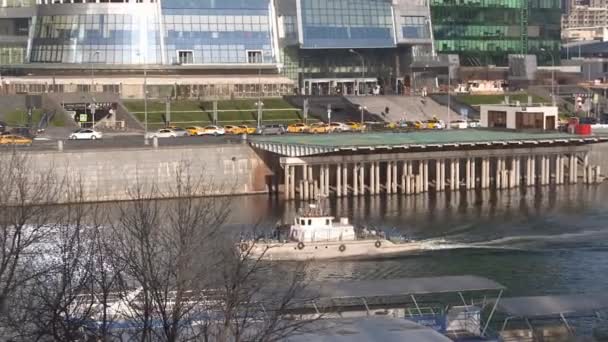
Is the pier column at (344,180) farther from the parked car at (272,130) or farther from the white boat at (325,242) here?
the white boat at (325,242)

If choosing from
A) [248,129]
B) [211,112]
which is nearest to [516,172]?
[248,129]

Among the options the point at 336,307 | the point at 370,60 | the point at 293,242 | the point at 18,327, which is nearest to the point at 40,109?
the point at 370,60

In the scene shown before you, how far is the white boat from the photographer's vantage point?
7150cm

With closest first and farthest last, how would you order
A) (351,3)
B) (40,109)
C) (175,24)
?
(40,109) < (175,24) < (351,3)

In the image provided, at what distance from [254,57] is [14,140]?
41.9 meters

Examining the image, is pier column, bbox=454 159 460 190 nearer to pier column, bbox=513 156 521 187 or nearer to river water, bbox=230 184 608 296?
river water, bbox=230 184 608 296

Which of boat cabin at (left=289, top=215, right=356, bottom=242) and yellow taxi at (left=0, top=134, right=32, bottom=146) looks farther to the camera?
yellow taxi at (left=0, top=134, right=32, bottom=146)

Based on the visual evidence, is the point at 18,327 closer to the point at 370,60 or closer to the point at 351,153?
the point at 351,153

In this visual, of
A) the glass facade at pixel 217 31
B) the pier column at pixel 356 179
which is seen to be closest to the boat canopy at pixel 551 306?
the pier column at pixel 356 179

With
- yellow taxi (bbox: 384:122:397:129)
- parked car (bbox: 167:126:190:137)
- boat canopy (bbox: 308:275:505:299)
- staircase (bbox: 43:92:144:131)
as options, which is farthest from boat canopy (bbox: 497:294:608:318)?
staircase (bbox: 43:92:144:131)

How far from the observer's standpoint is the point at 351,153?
97812mm

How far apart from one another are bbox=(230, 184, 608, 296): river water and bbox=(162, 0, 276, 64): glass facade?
3793 cm

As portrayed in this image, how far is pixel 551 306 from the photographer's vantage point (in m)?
50.8

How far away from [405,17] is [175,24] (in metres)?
26.4
